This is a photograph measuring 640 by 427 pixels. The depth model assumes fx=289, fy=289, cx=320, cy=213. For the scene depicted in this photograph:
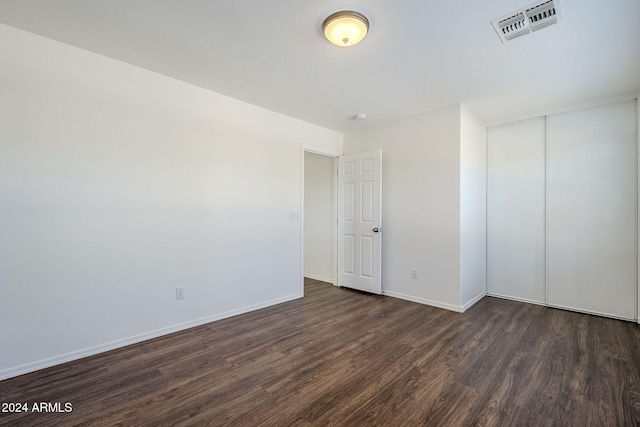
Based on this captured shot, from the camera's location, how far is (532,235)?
3861 millimetres

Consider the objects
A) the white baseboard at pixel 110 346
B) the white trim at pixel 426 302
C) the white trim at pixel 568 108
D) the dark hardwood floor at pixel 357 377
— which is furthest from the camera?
the white trim at pixel 426 302

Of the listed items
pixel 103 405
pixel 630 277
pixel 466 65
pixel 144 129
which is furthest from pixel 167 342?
pixel 630 277

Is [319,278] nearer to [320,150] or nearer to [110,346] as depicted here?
[320,150]

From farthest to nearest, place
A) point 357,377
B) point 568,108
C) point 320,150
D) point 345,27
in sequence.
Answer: point 320,150
point 568,108
point 357,377
point 345,27

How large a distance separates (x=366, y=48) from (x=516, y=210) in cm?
315

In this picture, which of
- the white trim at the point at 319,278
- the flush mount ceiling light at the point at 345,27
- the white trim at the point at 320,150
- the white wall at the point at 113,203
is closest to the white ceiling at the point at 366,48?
the flush mount ceiling light at the point at 345,27

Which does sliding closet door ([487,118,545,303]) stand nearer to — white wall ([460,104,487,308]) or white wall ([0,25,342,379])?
white wall ([460,104,487,308])

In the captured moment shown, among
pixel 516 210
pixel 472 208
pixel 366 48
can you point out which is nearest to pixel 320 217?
pixel 472 208

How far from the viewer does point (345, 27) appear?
197 cm

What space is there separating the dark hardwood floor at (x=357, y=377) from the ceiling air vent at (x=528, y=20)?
2.53 m

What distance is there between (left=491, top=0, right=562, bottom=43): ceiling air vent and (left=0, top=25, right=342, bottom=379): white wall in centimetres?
258

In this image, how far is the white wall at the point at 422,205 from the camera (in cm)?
356

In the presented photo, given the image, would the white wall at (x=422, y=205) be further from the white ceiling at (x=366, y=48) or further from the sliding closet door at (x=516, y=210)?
the sliding closet door at (x=516, y=210)

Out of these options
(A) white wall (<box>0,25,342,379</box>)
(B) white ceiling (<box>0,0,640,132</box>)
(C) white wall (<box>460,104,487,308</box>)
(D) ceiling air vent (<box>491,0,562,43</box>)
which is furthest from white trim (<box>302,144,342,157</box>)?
(D) ceiling air vent (<box>491,0,562,43</box>)
